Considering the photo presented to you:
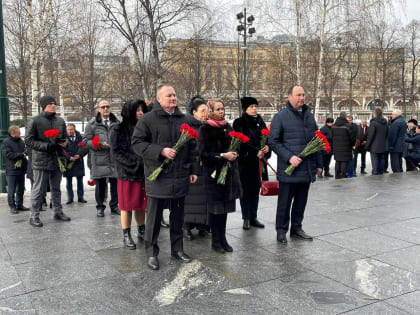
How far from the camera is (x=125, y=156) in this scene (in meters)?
5.34

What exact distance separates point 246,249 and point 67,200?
16.1ft

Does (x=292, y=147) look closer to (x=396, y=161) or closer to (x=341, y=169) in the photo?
(x=341, y=169)

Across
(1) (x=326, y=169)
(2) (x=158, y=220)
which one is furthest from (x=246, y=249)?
(1) (x=326, y=169)

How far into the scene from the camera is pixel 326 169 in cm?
1336

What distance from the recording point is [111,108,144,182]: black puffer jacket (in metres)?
5.27

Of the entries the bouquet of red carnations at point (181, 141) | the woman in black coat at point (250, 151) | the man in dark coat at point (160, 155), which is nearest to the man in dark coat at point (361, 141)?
the woman in black coat at point (250, 151)

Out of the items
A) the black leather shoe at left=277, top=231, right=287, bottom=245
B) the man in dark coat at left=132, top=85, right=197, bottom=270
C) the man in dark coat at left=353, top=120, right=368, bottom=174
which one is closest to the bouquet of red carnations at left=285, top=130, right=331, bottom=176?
the black leather shoe at left=277, top=231, right=287, bottom=245

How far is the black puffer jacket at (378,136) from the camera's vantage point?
1231 centimetres

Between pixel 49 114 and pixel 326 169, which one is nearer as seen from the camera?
pixel 49 114

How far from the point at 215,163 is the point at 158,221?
0.95 meters

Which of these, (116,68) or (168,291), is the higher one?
(116,68)

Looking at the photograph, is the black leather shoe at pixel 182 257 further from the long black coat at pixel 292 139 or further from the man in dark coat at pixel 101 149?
the man in dark coat at pixel 101 149

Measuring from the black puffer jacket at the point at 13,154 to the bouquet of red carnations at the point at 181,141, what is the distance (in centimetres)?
448

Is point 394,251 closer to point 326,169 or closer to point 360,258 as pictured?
point 360,258
